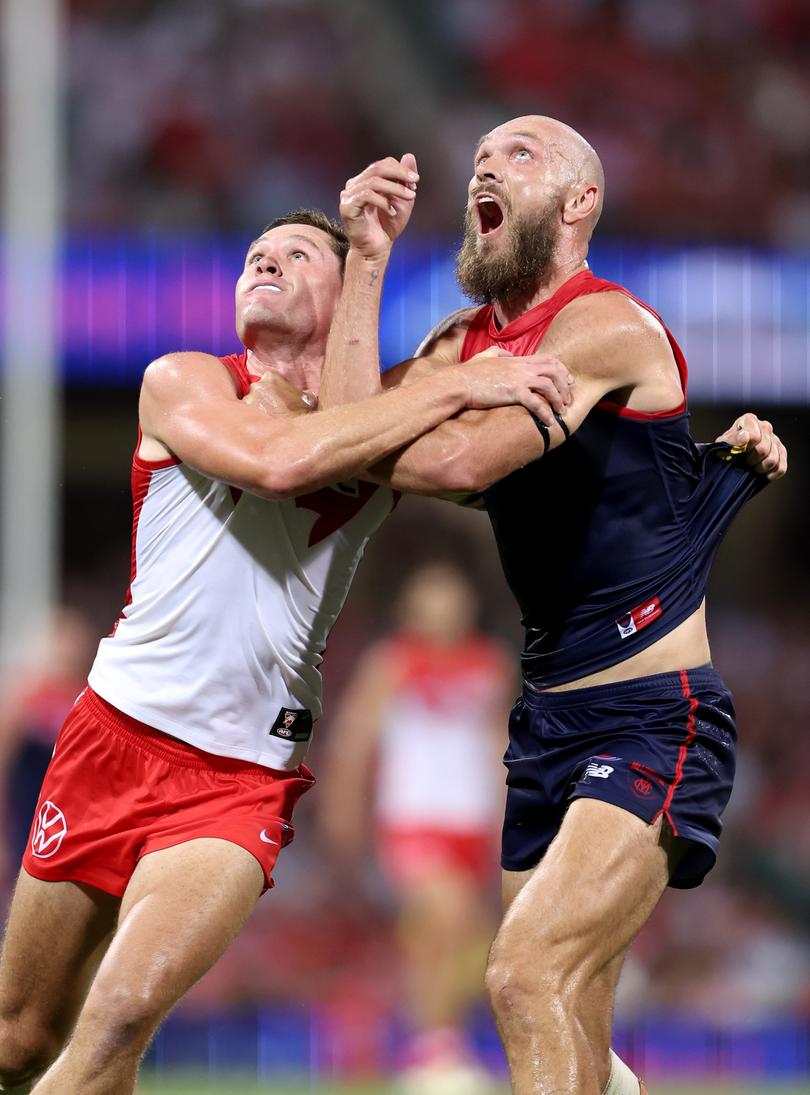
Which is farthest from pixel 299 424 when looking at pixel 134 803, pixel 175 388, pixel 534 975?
pixel 534 975

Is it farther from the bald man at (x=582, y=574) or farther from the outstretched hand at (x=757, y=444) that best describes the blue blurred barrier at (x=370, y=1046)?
the outstretched hand at (x=757, y=444)

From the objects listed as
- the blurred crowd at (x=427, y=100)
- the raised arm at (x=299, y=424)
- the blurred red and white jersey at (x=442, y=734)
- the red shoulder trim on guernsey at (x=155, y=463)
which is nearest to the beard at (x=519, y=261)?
the raised arm at (x=299, y=424)

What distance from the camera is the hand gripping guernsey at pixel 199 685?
437 centimetres

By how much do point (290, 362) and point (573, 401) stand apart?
89cm

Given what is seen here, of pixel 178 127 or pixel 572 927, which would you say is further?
pixel 178 127

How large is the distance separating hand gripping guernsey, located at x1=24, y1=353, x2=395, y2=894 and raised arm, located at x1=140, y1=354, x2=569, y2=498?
19 cm

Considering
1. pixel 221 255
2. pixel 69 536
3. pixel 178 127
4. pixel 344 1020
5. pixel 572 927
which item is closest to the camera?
pixel 572 927

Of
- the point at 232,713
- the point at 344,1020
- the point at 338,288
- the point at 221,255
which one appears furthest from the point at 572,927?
the point at 221,255

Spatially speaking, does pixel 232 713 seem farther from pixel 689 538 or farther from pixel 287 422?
pixel 689 538

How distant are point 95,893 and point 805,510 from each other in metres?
11.2

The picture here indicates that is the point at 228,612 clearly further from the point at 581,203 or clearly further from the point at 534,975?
the point at 581,203

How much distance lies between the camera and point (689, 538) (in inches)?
183

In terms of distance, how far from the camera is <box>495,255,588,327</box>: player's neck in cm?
475

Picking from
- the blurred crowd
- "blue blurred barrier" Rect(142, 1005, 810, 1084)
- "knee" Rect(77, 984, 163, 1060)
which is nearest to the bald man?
"knee" Rect(77, 984, 163, 1060)
